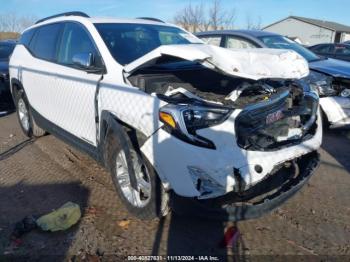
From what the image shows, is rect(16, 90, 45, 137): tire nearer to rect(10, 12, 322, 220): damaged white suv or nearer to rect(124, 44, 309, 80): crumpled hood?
rect(10, 12, 322, 220): damaged white suv

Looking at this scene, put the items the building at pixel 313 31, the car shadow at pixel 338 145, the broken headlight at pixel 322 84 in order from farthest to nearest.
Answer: the building at pixel 313 31 → the broken headlight at pixel 322 84 → the car shadow at pixel 338 145

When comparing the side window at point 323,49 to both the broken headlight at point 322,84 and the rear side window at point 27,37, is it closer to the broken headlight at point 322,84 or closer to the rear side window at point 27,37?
the broken headlight at point 322,84

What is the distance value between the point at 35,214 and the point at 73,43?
199cm

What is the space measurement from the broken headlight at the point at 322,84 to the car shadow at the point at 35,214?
398cm

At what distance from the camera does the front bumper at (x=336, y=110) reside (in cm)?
595

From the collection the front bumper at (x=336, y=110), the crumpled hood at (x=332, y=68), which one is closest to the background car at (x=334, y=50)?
the crumpled hood at (x=332, y=68)

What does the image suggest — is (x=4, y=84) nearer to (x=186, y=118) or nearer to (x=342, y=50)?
(x=186, y=118)

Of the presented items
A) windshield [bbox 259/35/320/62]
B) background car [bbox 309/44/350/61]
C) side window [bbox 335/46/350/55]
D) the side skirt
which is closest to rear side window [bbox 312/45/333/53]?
background car [bbox 309/44/350/61]

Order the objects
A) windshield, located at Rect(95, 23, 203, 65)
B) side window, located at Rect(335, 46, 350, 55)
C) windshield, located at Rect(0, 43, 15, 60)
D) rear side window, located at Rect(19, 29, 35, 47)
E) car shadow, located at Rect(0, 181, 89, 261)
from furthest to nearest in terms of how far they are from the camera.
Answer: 1. side window, located at Rect(335, 46, 350, 55)
2. windshield, located at Rect(0, 43, 15, 60)
3. rear side window, located at Rect(19, 29, 35, 47)
4. windshield, located at Rect(95, 23, 203, 65)
5. car shadow, located at Rect(0, 181, 89, 261)

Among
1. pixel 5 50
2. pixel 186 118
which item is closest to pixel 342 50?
pixel 5 50

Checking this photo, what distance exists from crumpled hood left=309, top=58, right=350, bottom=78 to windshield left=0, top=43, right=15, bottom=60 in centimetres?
737

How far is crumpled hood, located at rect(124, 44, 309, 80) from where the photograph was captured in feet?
9.86

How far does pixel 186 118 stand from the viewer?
9.27ft

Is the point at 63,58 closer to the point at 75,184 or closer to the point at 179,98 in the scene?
the point at 75,184
